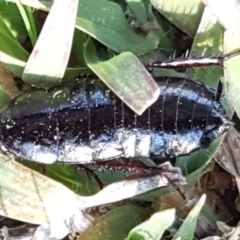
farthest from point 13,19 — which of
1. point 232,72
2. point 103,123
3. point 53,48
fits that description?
point 232,72

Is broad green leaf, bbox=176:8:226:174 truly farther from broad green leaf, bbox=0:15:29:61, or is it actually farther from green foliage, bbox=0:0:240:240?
broad green leaf, bbox=0:15:29:61

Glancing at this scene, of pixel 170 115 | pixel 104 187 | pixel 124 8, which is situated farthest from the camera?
pixel 124 8

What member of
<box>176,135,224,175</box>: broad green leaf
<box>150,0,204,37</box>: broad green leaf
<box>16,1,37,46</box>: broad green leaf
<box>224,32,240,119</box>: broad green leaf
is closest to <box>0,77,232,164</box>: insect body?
<box>224,32,240,119</box>: broad green leaf

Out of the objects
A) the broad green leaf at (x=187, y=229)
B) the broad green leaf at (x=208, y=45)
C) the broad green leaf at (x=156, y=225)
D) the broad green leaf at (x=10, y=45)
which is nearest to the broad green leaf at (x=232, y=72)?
the broad green leaf at (x=208, y=45)

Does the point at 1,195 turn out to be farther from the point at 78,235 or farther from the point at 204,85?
the point at 204,85

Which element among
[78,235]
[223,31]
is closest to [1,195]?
[78,235]

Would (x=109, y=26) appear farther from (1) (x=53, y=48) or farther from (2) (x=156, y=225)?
(2) (x=156, y=225)

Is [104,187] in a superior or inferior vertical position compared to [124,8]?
inferior
